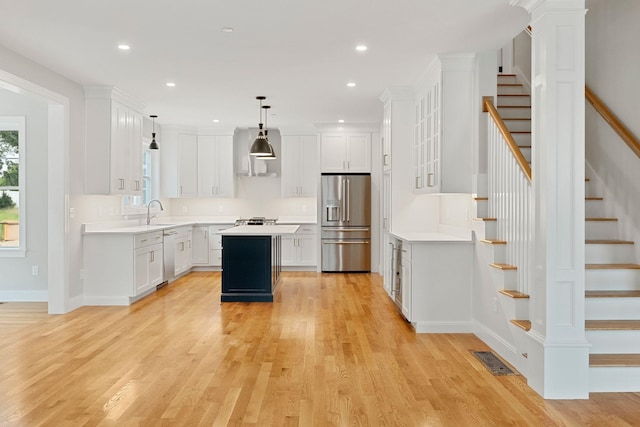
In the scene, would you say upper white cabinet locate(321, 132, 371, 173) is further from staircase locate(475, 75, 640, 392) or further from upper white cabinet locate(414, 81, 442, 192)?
staircase locate(475, 75, 640, 392)

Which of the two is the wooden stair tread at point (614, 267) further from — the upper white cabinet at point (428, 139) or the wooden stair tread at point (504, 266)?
the upper white cabinet at point (428, 139)

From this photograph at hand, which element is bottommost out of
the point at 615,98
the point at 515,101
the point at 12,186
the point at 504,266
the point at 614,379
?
the point at 614,379

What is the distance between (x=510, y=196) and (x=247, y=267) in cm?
363

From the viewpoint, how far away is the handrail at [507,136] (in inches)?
155

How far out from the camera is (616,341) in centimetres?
360

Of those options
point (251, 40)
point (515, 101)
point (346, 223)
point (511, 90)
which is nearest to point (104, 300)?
A: point (251, 40)

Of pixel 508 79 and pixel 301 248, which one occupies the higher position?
pixel 508 79

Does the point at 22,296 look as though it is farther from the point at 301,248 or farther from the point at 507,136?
the point at 507,136

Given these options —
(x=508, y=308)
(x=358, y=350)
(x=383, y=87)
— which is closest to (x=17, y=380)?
(x=358, y=350)

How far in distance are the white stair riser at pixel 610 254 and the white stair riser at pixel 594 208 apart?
0.51 metres

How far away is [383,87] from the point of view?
657cm

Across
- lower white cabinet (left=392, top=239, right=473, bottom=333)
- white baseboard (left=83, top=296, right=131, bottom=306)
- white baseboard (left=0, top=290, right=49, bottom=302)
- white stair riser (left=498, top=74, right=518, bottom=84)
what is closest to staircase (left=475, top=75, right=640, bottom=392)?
lower white cabinet (left=392, top=239, right=473, bottom=333)

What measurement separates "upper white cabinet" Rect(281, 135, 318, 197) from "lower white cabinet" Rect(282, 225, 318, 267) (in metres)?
0.80

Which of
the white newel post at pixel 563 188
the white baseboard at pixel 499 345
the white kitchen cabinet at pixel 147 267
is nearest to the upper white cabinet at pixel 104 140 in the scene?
the white kitchen cabinet at pixel 147 267
